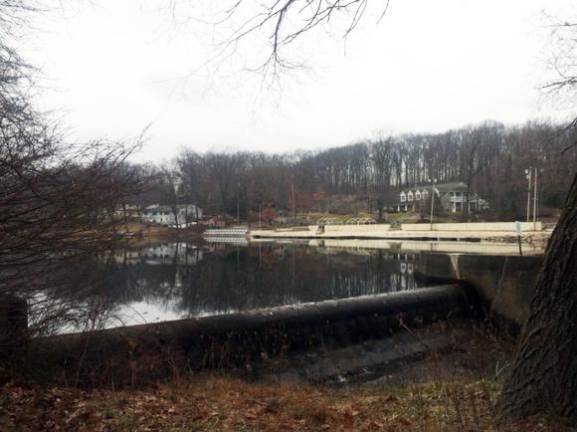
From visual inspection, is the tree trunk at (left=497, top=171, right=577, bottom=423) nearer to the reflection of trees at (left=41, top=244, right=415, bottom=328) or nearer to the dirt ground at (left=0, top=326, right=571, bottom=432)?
the dirt ground at (left=0, top=326, right=571, bottom=432)

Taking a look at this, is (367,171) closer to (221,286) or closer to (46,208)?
(221,286)

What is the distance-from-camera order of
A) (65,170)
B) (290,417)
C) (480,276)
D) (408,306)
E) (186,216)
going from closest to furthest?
(290,417)
(65,170)
(408,306)
(480,276)
(186,216)

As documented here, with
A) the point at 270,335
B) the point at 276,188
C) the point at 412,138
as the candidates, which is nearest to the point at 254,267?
the point at 270,335

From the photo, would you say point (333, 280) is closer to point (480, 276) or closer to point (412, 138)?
point (480, 276)

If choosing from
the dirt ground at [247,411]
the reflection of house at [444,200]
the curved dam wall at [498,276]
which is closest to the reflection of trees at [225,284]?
the dirt ground at [247,411]

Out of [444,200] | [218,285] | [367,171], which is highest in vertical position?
[367,171]

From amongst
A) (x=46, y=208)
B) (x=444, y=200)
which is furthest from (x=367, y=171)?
(x=46, y=208)

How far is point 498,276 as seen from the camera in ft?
42.4

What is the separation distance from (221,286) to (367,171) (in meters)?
93.4

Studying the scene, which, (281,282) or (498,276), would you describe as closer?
(498,276)

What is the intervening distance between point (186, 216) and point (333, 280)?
204 feet

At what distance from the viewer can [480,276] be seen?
13594mm

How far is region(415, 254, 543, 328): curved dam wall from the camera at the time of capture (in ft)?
39.1

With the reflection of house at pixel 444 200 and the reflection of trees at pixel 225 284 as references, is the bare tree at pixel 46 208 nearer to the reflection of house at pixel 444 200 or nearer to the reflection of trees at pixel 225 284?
the reflection of trees at pixel 225 284
